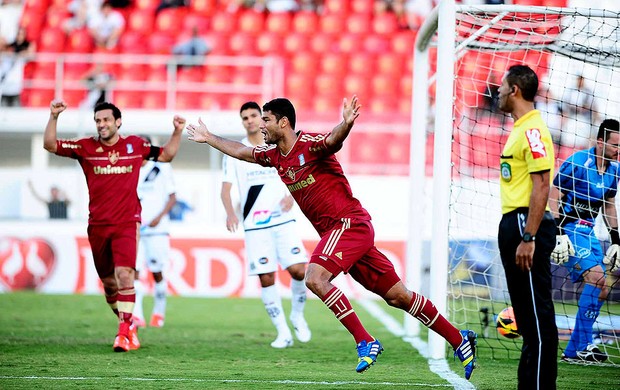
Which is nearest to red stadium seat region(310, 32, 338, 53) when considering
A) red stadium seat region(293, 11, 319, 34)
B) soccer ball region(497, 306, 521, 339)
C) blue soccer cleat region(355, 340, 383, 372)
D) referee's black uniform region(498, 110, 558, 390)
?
red stadium seat region(293, 11, 319, 34)

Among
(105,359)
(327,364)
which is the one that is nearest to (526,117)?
(327,364)

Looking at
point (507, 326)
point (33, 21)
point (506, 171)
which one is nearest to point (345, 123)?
point (506, 171)

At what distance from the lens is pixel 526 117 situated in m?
5.41

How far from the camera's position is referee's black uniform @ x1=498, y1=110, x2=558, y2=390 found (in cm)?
531

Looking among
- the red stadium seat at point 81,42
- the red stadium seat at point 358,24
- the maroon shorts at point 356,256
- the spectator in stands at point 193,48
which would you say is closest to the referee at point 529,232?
the maroon shorts at point 356,256

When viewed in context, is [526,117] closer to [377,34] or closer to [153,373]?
[153,373]

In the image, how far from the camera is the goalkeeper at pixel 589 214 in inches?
331

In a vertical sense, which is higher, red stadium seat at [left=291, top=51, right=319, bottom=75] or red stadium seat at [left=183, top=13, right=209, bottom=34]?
red stadium seat at [left=183, top=13, right=209, bottom=34]

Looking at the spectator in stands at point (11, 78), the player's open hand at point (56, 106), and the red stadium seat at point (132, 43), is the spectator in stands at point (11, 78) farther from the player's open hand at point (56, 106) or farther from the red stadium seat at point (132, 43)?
the player's open hand at point (56, 106)

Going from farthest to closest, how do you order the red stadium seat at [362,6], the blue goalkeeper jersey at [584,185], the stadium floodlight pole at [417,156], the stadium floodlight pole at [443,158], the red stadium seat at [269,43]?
the red stadium seat at [362,6], the red stadium seat at [269,43], the stadium floodlight pole at [417,156], the blue goalkeeper jersey at [584,185], the stadium floodlight pole at [443,158]

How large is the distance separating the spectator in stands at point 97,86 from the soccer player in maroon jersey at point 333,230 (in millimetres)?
12287

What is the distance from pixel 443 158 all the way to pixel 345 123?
208cm

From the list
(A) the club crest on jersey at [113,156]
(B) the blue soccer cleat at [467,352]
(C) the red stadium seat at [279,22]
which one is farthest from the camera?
(C) the red stadium seat at [279,22]

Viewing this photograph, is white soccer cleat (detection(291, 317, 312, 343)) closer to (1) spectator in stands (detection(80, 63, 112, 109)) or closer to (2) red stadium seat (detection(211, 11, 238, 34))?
(1) spectator in stands (detection(80, 63, 112, 109))
